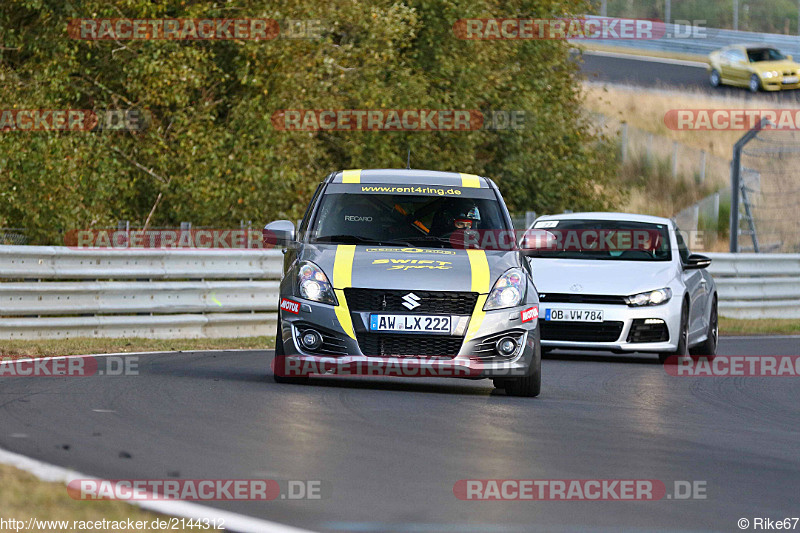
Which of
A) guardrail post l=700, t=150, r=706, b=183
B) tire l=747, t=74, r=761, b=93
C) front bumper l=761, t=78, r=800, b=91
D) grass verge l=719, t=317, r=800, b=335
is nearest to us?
grass verge l=719, t=317, r=800, b=335

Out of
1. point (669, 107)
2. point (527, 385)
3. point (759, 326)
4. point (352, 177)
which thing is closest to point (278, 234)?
point (352, 177)

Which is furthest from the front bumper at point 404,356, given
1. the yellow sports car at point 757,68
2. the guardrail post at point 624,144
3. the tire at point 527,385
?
the yellow sports car at point 757,68

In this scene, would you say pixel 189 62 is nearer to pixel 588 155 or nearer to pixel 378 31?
pixel 378 31

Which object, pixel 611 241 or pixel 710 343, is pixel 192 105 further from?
pixel 710 343

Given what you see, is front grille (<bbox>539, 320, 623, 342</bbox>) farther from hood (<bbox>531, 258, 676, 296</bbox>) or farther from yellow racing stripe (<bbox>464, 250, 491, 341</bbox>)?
yellow racing stripe (<bbox>464, 250, 491, 341</bbox>)

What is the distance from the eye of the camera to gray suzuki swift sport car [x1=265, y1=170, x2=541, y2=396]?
33.2 feet

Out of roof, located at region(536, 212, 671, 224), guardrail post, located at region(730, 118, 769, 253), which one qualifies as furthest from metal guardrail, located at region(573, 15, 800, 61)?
roof, located at region(536, 212, 671, 224)

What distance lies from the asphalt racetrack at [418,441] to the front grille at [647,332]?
2361 mm

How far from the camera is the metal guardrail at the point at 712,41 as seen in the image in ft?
194

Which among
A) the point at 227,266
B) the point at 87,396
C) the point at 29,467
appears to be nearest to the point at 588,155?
the point at 227,266

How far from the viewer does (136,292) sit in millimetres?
15867

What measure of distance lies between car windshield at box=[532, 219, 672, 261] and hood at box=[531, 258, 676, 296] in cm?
32

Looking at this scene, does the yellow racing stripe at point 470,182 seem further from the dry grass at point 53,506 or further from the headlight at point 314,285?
the dry grass at point 53,506

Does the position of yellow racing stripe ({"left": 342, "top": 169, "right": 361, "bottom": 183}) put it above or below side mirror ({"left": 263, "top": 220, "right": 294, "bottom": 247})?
above
